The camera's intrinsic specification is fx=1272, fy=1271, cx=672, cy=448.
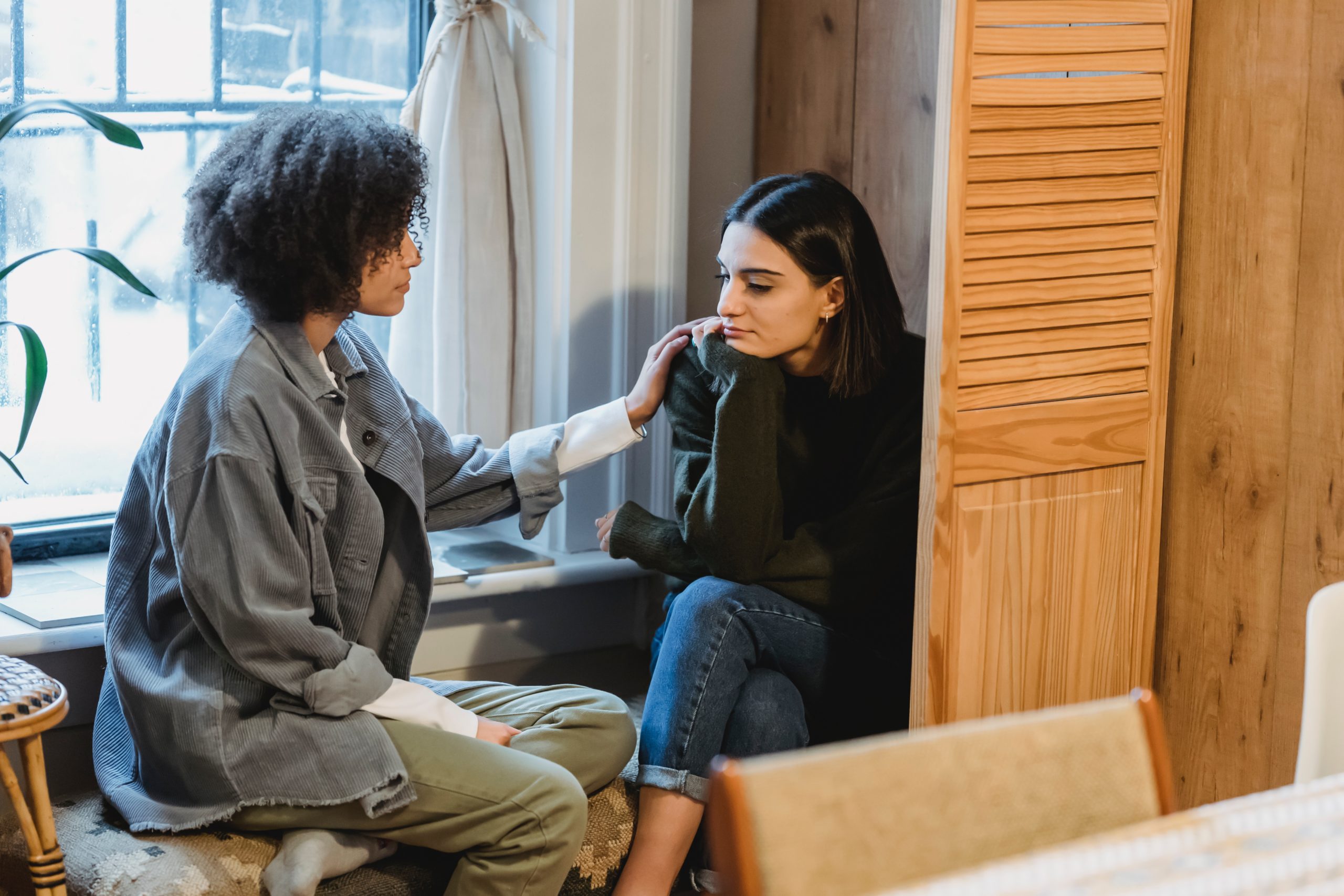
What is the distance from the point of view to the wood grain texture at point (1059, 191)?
160 cm

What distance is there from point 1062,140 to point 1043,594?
0.60 metres

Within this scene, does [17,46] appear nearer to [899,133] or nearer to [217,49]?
[217,49]

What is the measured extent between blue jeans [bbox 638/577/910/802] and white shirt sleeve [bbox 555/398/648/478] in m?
0.26

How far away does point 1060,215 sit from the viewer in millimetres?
1660

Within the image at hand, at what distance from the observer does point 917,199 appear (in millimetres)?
2189

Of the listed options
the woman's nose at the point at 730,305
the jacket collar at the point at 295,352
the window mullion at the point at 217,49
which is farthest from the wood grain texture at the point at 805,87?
the jacket collar at the point at 295,352

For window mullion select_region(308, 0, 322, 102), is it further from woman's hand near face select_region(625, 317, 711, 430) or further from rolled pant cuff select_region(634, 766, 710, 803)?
rolled pant cuff select_region(634, 766, 710, 803)

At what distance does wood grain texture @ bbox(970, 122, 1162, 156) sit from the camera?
62.6 inches

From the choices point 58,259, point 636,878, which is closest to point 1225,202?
point 636,878

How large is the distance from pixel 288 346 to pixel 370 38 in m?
1.01

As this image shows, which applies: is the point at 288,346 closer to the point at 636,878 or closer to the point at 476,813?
the point at 476,813

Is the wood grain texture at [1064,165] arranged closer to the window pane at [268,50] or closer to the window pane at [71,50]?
the window pane at [268,50]

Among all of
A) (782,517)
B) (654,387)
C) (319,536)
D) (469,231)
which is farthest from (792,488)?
(469,231)

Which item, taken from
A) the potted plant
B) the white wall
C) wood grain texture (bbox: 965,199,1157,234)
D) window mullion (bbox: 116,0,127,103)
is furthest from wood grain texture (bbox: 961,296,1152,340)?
window mullion (bbox: 116,0,127,103)
